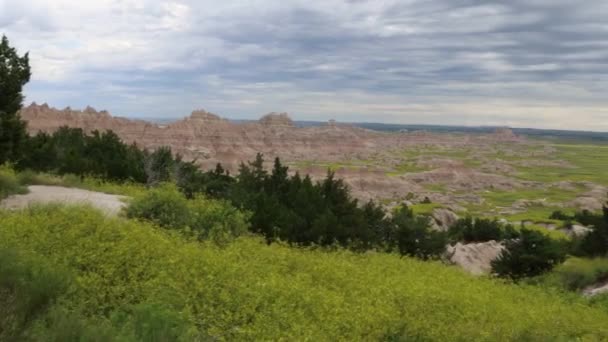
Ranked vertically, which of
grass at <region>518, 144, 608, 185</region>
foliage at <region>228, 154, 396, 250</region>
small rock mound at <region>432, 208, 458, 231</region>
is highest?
foliage at <region>228, 154, 396, 250</region>

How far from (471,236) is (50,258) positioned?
38.9 meters

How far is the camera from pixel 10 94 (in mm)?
16859

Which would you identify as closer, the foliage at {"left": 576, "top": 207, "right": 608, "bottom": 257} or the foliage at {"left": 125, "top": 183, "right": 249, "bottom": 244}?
the foliage at {"left": 125, "top": 183, "right": 249, "bottom": 244}

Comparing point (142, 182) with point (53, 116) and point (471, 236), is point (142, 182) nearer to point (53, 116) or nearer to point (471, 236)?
point (471, 236)

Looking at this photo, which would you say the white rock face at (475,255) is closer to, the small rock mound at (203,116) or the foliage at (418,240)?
the foliage at (418,240)

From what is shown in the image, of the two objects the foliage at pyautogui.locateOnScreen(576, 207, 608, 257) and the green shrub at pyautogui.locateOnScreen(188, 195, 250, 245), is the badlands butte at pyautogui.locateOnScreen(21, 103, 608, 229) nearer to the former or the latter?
the foliage at pyautogui.locateOnScreen(576, 207, 608, 257)

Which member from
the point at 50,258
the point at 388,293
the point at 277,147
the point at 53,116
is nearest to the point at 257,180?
the point at 388,293

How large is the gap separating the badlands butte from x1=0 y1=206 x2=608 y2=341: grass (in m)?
40.9

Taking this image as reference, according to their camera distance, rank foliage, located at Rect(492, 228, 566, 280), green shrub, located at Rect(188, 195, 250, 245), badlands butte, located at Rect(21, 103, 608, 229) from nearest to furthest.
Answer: green shrub, located at Rect(188, 195, 250, 245) → foliage, located at Rect(492, 228, 566, 280) → badlands butte, located at Rect(21, 103, 608, 229)

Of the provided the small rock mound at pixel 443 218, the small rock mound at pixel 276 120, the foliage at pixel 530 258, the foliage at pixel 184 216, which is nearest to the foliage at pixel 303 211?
the foliage at pixel 184 216

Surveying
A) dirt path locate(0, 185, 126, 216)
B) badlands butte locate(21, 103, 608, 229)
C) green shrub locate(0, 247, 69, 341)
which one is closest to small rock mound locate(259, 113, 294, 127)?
badlands butte locate(21, 103, 608, 229)

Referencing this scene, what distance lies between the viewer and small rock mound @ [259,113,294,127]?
187 m

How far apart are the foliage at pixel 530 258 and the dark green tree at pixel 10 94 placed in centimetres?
1926

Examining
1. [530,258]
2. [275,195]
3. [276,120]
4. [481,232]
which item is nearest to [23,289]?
[275,195]
